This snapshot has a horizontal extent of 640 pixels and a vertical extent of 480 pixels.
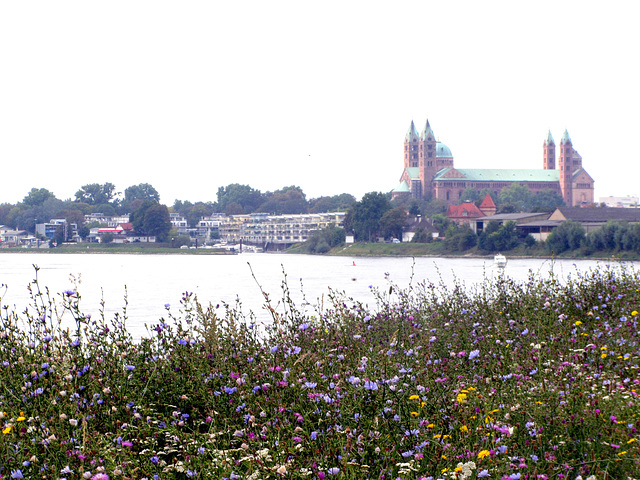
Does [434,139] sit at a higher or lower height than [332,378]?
higher

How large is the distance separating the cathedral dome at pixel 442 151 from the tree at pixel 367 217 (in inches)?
2802

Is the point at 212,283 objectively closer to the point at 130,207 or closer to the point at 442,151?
the point at 442,151

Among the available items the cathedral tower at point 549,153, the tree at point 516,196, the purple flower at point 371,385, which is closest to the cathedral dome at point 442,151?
the tree at point 516,196

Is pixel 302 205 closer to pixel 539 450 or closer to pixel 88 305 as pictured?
pixel 88 305

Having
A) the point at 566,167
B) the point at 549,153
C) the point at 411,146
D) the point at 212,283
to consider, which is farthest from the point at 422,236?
the point at 549,153

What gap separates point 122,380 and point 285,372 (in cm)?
91

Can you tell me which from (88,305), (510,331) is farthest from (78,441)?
(88,305)

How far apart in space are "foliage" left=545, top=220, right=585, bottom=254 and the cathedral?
323 ft

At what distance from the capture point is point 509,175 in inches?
7067

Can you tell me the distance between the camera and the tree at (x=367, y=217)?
347ft

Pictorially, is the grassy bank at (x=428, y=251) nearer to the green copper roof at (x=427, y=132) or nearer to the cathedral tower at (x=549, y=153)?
the green copper roof at (x=427, y=132)

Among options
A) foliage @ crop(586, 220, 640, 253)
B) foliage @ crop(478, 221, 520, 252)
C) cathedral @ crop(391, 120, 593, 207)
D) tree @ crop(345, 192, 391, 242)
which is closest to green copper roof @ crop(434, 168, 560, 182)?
cathedral @ crop(391, 120, 593, 207)

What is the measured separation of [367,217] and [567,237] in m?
40.4

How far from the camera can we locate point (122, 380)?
407cm
